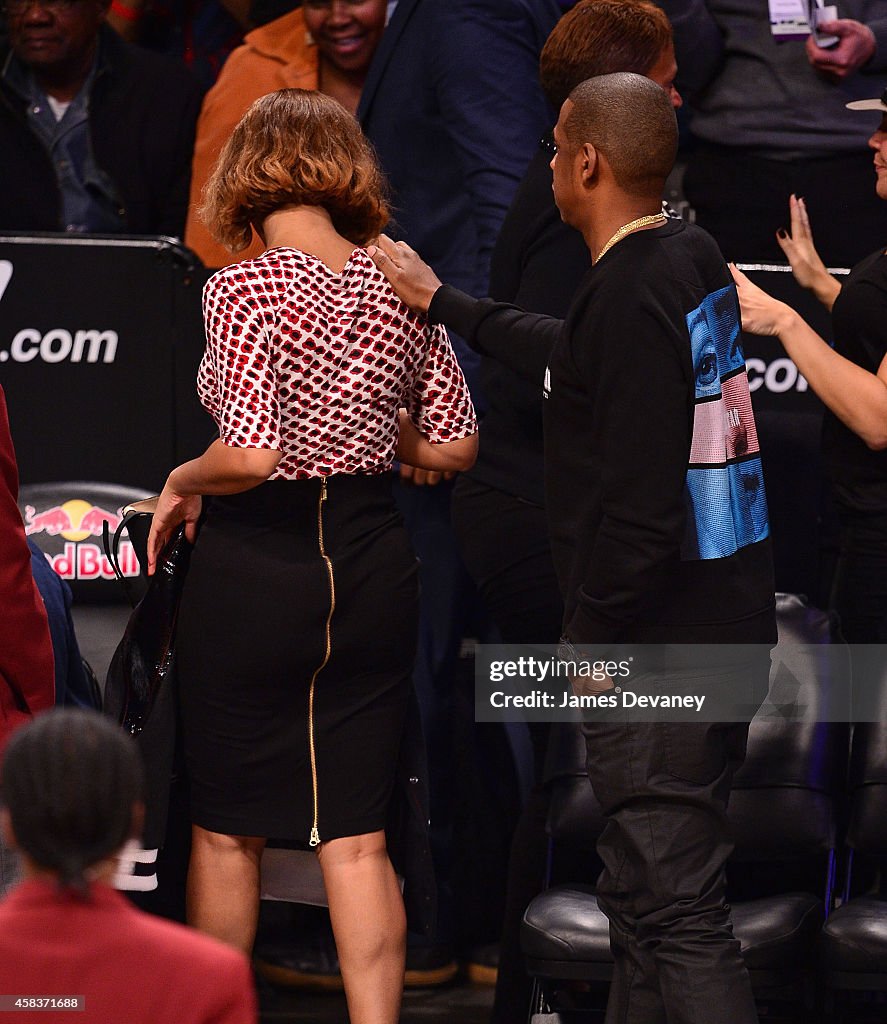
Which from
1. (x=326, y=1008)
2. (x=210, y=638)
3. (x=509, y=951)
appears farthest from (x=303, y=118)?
(x=326, y=1008)

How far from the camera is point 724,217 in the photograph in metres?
4.62

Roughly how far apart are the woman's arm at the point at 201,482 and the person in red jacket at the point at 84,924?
1378mm

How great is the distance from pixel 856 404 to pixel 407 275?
108 cm


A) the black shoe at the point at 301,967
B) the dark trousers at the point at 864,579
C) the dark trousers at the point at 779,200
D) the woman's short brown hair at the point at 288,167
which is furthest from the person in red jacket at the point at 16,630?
the dark trousers at the point at 779,200

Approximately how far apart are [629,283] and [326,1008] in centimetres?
214

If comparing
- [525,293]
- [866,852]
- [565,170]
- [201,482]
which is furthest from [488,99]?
[866,852]

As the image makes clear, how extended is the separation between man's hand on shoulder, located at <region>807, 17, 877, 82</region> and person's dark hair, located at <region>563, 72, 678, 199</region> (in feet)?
5.81

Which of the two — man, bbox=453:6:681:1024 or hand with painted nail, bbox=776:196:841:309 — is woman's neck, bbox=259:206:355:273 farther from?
hand with painted nail, bbox=776:196:841:309

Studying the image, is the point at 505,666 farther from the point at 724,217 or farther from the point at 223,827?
the point at 724,217

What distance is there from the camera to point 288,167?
120 inches

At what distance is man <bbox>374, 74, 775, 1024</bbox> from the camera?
276 centimetres

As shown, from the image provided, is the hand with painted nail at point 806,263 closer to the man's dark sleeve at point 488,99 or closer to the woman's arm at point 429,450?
the man's dark sleeve at point 488,99

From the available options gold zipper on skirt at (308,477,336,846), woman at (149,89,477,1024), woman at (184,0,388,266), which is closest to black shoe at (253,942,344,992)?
woman at (149,89,477,1024)

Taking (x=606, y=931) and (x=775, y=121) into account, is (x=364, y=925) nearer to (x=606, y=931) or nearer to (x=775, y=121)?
(x=606, y=931)
